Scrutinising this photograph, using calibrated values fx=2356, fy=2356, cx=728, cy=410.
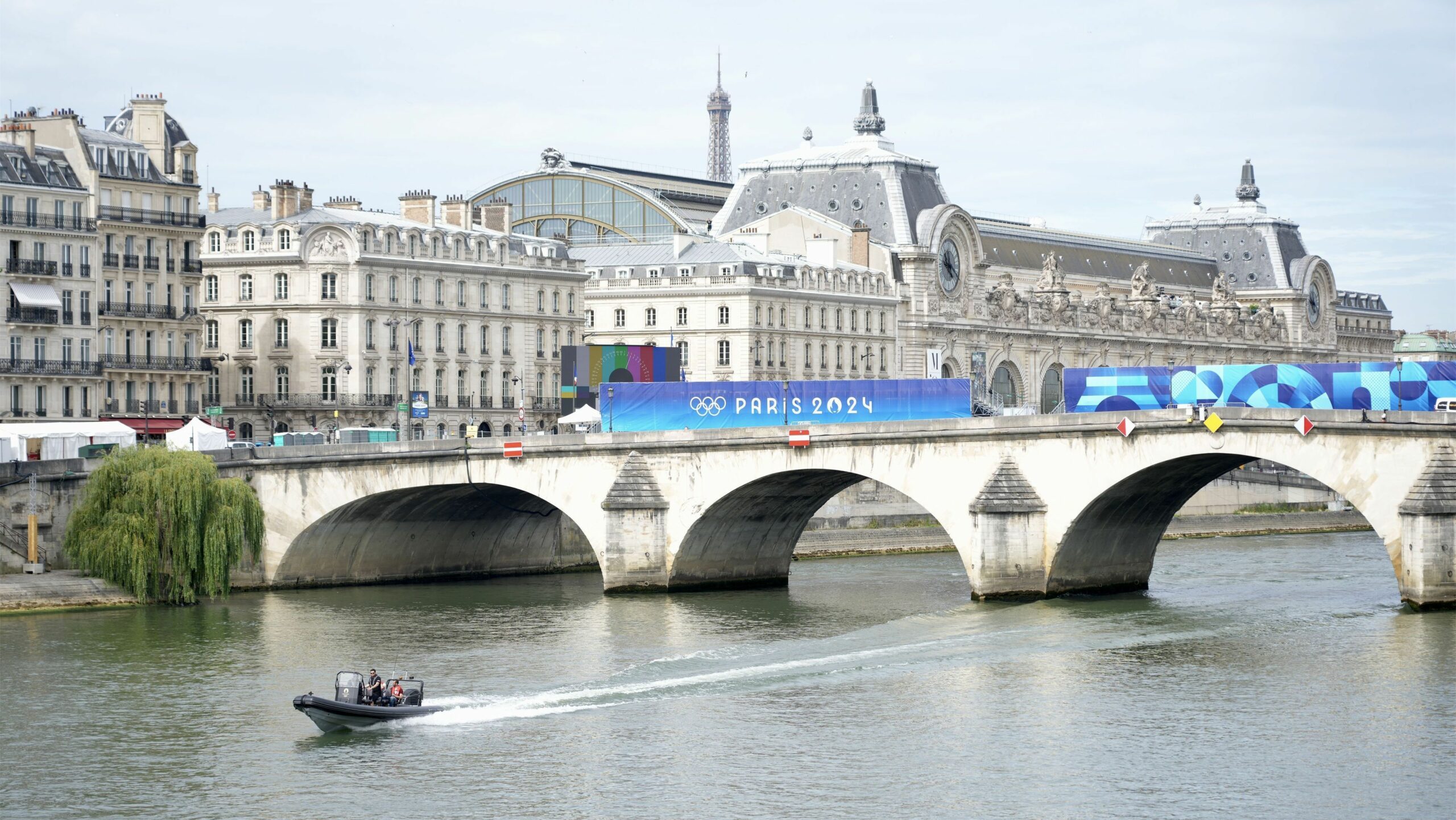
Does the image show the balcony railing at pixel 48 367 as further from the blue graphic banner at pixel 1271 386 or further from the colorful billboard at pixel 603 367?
the blue graphic banner at pixel 1271 386

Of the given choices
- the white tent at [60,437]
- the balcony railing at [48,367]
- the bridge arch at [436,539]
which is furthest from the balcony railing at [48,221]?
the bridge arch at [436,539]

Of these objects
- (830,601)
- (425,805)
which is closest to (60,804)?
(425,805)

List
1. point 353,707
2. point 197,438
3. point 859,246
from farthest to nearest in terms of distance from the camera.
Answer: point 859,246, point 197,438, point 353,707

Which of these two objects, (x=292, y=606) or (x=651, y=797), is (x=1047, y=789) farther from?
(x=292, y=606)

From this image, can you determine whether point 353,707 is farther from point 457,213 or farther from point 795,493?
point 457,213

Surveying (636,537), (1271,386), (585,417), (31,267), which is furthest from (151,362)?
(1271,386)

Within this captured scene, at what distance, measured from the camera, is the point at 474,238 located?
107062 mm

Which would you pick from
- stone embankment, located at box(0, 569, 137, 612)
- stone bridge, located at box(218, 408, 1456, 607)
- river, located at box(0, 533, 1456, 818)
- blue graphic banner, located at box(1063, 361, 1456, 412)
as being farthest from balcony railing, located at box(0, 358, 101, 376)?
blue graphic banner, located at box(1063, 361, 1456, 412)

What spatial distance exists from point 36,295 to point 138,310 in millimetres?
6912

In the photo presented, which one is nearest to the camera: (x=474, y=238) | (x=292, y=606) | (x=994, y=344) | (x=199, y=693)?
(x=199, y=693)

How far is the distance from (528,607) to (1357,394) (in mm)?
24776

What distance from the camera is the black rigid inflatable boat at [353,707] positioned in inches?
1893

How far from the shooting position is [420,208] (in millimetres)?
111250

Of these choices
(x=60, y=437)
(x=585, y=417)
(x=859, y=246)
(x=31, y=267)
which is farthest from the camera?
(x=859, y=246)
